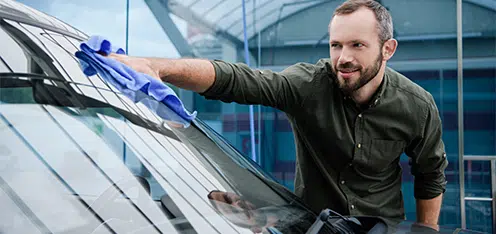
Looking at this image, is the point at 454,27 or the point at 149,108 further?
the point at 454,27

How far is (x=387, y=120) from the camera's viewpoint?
1.73 m

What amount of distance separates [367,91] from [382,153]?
204 mm

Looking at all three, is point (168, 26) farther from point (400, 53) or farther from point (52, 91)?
point (52, 91)

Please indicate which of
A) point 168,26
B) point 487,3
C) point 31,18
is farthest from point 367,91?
point 487,3

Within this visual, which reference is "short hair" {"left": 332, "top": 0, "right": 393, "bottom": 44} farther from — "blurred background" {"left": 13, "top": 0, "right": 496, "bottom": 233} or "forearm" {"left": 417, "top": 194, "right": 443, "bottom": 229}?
"blurred background" {"left": 13, "top": 0, "right": 496, "bottom": 233}

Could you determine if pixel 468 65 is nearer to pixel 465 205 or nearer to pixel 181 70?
pixel 465 205

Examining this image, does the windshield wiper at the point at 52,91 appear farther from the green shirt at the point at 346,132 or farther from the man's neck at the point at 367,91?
the man's neck at the point at 367,91

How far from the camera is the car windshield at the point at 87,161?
0.70m

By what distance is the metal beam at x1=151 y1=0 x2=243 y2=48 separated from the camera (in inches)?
144

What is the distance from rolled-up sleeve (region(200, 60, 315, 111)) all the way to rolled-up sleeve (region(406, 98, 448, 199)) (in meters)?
0.43

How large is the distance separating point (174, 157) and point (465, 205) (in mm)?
3433

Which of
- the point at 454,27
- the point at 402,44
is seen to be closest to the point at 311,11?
the point at 402,44

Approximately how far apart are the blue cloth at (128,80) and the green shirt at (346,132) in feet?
1.98

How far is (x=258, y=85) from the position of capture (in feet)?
5.19
